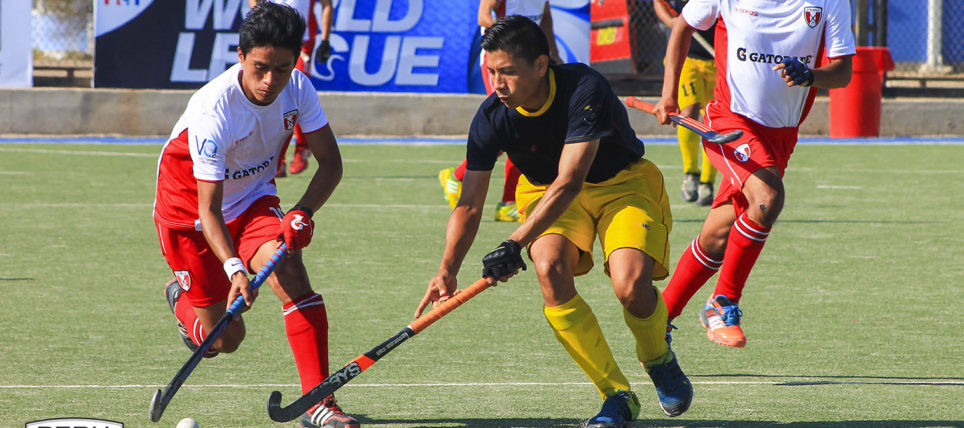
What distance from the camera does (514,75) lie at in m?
4.46

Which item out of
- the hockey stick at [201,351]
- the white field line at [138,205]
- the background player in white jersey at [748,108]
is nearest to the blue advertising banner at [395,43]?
the white field line at [138,205]

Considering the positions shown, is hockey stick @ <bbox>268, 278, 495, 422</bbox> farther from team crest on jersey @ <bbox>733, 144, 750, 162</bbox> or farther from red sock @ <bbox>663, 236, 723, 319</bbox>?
team crest on jersey @ <bbox>733, 144, 750, 162</bbox>

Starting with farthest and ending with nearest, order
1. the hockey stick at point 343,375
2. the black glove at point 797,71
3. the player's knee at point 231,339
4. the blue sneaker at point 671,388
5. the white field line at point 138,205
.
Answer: the white field line at point 138,205
the black glove at point 797,71
the player's knee at point 231,339
the blue sneaker at point 671,388
the hockey stick at point 343,375

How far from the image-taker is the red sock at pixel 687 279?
220 inches

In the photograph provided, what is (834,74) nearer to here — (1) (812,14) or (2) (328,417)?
(1) (812,14)

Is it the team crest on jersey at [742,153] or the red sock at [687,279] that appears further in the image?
the team crest on jersey at [742,153]

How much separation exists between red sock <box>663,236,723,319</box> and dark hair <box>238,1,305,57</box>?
1954mm

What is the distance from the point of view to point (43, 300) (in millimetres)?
6801

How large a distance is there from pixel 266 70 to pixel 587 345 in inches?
54.9

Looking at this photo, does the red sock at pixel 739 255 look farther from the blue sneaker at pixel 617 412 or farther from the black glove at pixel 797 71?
the blue sneaker at pixel 617 412

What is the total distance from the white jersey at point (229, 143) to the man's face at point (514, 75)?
0.68m

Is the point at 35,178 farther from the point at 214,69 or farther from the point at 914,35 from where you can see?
the point at 914,35

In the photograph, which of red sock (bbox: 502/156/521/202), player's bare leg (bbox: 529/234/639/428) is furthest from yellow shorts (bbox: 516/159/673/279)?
red sock (bbox: 502/156/521/202)

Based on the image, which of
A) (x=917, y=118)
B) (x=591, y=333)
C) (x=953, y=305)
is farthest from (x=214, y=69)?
(x=591, y=333)
